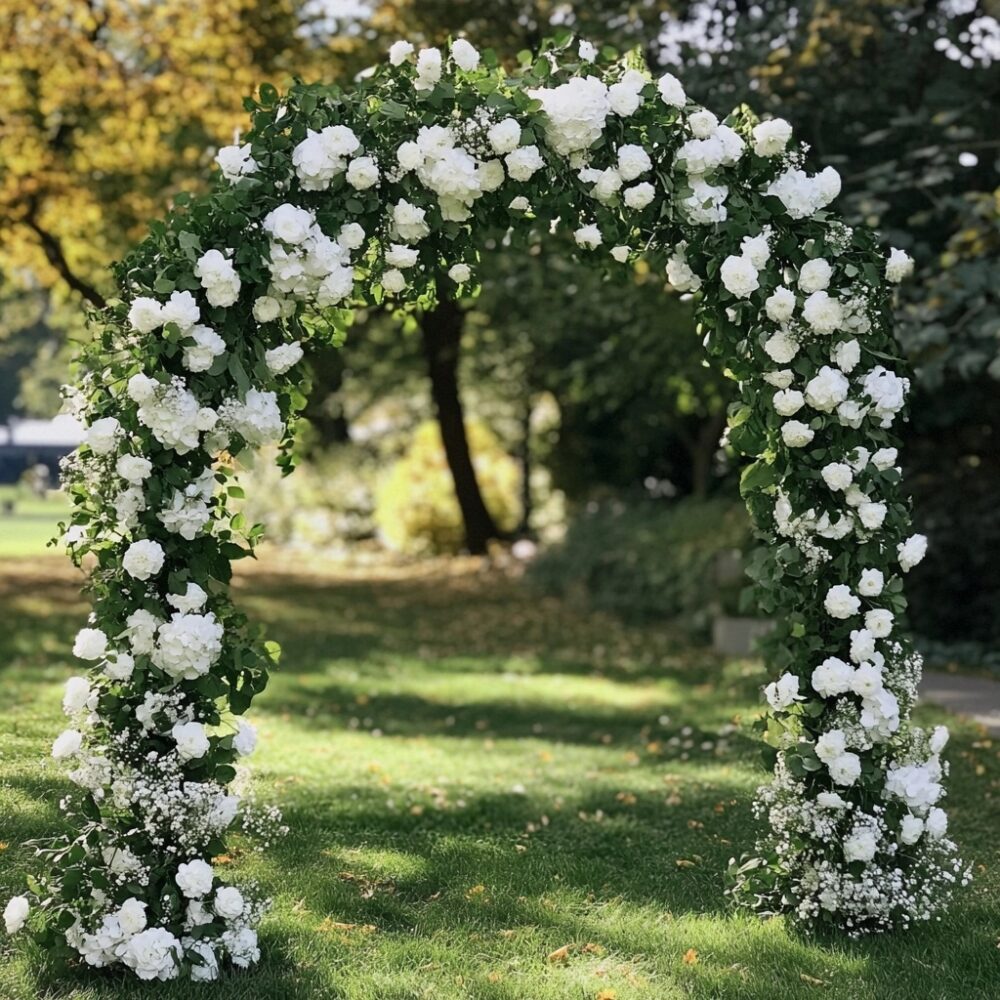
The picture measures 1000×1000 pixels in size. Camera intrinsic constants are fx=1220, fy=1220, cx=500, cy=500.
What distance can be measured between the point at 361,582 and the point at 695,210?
12.6 meters

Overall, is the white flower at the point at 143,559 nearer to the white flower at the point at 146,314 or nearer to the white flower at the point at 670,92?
the white flower at the point at 146,314

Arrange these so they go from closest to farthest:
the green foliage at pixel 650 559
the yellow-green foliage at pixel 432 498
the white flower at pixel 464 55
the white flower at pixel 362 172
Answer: the white flower at pixel 362 172, the white flower at pixel 464 55, the green foliage at pixel 650 559, the yellow-green foliage at pixel 432 498

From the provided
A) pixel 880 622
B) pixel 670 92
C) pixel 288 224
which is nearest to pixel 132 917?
pixel 288 224

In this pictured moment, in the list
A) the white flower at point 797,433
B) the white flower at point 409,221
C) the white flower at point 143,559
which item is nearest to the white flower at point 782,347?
the white flower at point 797,433

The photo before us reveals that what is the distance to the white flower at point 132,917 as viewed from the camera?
350 centimetres

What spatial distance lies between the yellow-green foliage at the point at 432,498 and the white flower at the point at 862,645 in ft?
48.9

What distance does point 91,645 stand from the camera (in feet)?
11.6

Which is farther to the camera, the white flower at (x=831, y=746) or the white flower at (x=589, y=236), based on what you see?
the white flower at (x=589, y=236)

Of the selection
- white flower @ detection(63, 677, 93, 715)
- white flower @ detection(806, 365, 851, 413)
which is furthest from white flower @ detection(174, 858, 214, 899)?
white flower @ detection(806, 365, 851, 413)

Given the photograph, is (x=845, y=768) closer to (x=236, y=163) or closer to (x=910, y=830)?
(x=910, y=830)

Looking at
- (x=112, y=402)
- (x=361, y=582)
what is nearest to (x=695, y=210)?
(x=112, y=402)

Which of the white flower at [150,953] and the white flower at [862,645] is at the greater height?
the white flower at [862,645]

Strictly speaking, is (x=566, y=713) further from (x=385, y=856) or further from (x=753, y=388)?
(x=753, y=388)

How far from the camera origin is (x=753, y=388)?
162 inches
